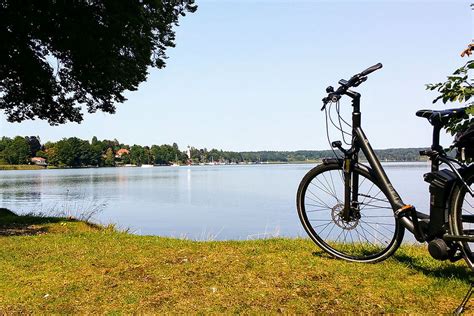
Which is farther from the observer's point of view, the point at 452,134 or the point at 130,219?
the point at 130,219

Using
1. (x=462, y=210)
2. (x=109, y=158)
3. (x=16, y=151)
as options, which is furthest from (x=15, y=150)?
(x=462, y=210)

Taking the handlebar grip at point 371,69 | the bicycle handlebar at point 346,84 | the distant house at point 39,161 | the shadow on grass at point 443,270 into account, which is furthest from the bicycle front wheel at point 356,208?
the distant house at point 39,161

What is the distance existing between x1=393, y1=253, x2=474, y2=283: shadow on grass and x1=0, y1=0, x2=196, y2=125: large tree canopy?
11.8m

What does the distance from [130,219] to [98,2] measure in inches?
546

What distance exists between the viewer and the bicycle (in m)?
3.83

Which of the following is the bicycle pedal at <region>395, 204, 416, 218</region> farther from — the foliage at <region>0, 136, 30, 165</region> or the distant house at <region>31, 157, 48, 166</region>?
the distant house at <region>31, 157, 48, 166</region>

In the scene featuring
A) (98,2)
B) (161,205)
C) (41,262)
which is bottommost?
(161,205)

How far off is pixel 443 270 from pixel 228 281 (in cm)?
265

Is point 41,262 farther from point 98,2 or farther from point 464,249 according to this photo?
point 98,2

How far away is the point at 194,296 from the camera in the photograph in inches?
161

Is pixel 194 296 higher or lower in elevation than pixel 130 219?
higher

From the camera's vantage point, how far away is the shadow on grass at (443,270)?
14.0 feet

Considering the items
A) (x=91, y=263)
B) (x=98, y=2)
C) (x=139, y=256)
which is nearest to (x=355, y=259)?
(x=139, y=256)

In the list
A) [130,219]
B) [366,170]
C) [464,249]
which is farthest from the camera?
[130,219]
